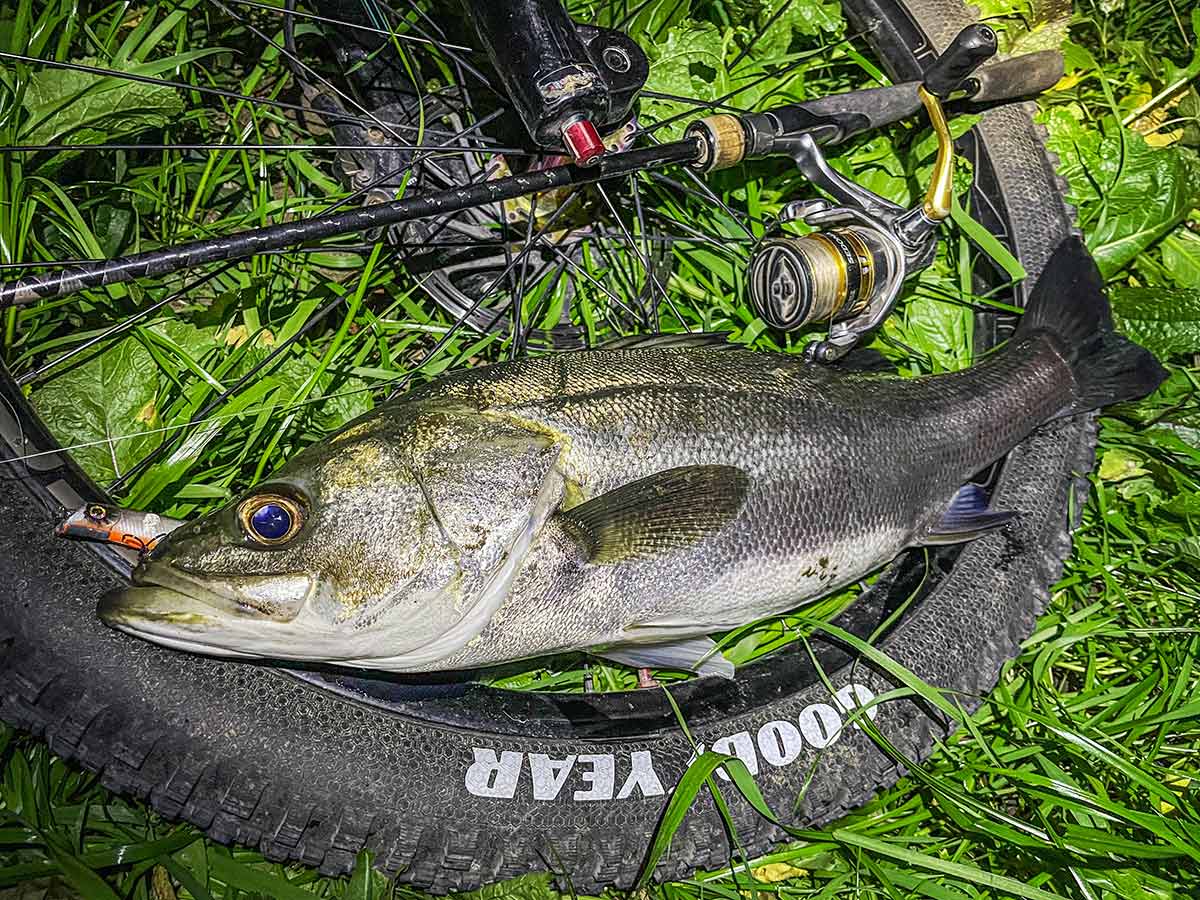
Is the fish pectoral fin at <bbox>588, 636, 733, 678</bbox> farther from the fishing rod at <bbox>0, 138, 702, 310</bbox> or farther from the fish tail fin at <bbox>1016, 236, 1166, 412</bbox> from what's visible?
the fish tail fin at <bbox>1016, 236, 1166, 412</bbox>

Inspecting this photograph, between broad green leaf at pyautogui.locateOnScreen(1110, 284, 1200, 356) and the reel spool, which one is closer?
the reel spool

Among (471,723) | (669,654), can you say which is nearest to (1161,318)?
(669,654)

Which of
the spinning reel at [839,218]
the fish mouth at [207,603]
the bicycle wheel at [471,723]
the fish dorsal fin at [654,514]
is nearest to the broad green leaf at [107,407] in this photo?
the bicycle wheel at [471,723]

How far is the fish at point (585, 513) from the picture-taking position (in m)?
2.06

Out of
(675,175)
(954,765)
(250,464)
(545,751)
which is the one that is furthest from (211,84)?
(954,765)

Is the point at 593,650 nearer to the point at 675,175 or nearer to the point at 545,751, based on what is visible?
the point at 545,751

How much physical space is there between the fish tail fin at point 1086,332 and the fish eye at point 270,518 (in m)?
2.43

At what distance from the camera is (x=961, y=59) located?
2703 millimetres

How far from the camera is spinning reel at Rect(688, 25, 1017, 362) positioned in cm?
270

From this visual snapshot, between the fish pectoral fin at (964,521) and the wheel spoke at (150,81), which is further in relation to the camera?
the fish pectoral fin at (964,521)

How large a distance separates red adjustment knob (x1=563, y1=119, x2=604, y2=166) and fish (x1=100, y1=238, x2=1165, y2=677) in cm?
53

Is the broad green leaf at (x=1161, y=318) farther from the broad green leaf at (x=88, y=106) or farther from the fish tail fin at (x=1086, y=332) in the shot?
the broad green leaf at (x=88, y=106)

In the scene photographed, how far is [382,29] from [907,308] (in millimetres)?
2080

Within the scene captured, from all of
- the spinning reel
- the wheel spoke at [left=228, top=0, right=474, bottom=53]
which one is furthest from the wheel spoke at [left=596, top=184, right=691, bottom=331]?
the wheel spoke at [left=228, top=0, right=474, bottom=53]
